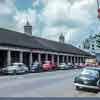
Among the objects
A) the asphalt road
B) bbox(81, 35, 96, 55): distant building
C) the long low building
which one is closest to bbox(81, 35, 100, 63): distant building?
bbox(81, 35, 96, 55): distant building

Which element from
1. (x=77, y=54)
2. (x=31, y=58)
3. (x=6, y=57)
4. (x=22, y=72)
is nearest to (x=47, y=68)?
(x=31, y=58)

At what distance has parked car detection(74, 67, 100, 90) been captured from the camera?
18891mm

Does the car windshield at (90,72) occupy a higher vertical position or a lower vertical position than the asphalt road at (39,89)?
higher

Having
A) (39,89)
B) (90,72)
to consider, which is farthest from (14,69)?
(90,72)

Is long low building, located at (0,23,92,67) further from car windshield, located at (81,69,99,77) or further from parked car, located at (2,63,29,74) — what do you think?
car windshield, located at (81,69,99,77)

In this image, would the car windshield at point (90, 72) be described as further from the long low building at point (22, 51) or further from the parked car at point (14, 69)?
the long low building at point (22, 51)

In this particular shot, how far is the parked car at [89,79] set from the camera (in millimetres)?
18891

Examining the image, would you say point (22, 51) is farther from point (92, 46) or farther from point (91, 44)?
point (92, 46)

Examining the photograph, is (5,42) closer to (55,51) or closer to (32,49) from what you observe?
(32,49)

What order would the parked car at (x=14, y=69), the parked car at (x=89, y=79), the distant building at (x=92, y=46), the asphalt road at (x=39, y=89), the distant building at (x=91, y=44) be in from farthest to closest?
1. the parked car at (x=14, y=69)
2. the distant building at (x=91, y=44)
3. the parked car at (x=89, y=79)
4. the distant building at (x=92, y=46)
5. the asphalt road at (x=39, y=89)

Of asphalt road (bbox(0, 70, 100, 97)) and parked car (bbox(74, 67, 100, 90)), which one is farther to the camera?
parked car (bbox(74, 67, 100, 90))

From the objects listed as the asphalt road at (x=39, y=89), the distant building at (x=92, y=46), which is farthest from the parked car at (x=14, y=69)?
the asphalt road at (x=39, y=89)

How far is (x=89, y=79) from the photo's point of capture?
62.7ft

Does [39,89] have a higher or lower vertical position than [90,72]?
lower
